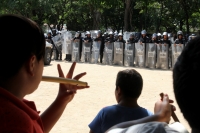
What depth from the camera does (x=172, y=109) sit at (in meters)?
1.64

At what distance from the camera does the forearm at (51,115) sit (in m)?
2.05

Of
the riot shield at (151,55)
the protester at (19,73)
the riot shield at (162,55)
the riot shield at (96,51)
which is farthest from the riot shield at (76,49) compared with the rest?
the protester at (19,73)

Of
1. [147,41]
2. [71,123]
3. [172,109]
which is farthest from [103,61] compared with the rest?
[172,109]

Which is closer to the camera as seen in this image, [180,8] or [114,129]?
[114,129]

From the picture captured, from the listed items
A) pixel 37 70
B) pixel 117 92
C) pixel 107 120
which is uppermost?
pixel 37 70

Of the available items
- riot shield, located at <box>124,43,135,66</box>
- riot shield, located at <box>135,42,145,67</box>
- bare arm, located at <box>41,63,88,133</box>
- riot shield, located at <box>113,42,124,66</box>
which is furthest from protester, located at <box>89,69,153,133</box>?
riot shield, located at <box>113,42,124,66</box>

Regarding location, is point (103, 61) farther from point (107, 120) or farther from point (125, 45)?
point (107, 120)

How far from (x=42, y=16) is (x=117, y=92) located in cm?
3571

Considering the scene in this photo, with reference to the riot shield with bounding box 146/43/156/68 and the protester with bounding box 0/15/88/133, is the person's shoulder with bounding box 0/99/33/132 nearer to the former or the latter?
the protester with bounding box 0/15/88/133

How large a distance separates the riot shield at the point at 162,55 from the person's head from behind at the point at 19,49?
17.2 meters

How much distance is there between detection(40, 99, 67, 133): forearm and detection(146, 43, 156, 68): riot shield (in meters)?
16.8

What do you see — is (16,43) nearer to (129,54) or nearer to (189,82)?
(189,82)

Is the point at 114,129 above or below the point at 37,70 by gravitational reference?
below

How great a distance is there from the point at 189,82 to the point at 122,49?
18.5 metres
